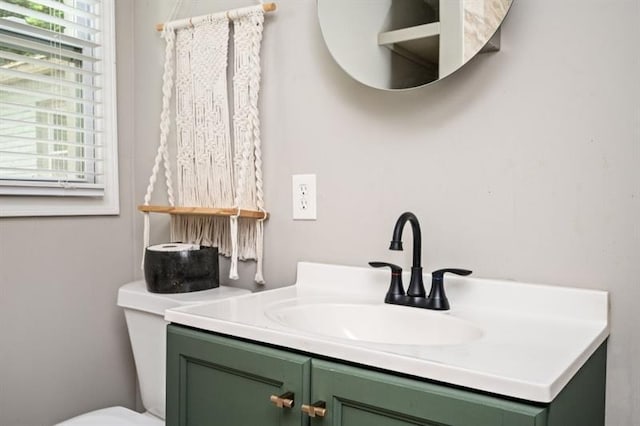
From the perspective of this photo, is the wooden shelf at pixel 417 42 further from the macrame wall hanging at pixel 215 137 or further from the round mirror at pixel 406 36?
the macrame wall hanging at pixel 215 137

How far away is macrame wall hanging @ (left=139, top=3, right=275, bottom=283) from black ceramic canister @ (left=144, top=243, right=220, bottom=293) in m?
0.09

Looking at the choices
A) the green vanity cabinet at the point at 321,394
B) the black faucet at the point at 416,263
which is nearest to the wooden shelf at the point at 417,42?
the black faucet at the point at 416,263

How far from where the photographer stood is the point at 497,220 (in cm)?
118

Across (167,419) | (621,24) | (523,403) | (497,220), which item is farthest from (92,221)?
(621,24)

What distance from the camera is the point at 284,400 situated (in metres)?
0.90

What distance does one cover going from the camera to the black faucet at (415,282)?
1.14 meters

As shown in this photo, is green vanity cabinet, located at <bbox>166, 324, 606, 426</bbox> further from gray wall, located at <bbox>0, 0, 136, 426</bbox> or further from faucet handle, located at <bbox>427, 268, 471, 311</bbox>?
gray wall, located at <bbox>0, 0, 136, 426</bbox>

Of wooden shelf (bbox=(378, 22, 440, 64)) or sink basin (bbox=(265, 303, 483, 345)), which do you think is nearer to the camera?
sink basin (bbox=(265, 303, 483, 345))

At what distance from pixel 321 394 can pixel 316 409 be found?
0.03 meters

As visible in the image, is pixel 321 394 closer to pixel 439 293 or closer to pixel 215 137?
pixel 439 293

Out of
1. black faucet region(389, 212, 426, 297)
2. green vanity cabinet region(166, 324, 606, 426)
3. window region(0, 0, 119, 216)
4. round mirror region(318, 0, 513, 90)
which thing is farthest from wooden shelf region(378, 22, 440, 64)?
window region(0, 0, 119, 216)

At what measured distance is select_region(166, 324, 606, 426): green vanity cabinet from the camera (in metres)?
0.73

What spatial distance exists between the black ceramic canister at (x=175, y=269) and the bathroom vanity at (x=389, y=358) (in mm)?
268

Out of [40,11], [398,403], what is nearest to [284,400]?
[398,403]
